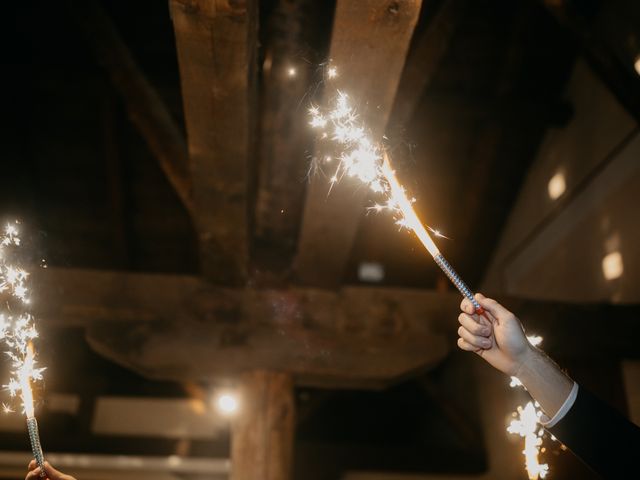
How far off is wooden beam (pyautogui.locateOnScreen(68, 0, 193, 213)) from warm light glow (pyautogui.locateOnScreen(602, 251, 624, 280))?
304 cm

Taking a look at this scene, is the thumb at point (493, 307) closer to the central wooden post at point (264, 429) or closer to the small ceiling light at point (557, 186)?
the central wooden post at point (264, 429)

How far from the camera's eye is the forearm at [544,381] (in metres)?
1.32

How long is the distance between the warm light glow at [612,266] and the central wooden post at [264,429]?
2489mm

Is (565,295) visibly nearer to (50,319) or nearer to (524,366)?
(524,366)

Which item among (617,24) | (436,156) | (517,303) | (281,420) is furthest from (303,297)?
(617,24)

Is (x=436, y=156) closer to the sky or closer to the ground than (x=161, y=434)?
closer to the sky

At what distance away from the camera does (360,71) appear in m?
1.89

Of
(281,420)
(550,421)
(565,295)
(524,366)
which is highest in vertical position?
(565,295)

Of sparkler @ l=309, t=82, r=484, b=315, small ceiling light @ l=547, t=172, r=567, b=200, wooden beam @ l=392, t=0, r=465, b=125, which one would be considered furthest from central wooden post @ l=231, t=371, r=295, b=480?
small ceiling light @ l=547, t=172, r=567, b=200

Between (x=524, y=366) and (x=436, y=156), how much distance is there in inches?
175

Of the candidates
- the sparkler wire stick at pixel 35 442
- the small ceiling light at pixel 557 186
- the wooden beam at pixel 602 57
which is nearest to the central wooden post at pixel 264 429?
the sparkler wire stick at pixel 35 442

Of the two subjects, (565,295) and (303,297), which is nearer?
(303,297)

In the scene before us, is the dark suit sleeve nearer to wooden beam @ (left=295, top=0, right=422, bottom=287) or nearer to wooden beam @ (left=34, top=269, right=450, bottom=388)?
wooden beam @ (left=295, top=0, right=422, bottom=287)

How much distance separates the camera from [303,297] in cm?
335
